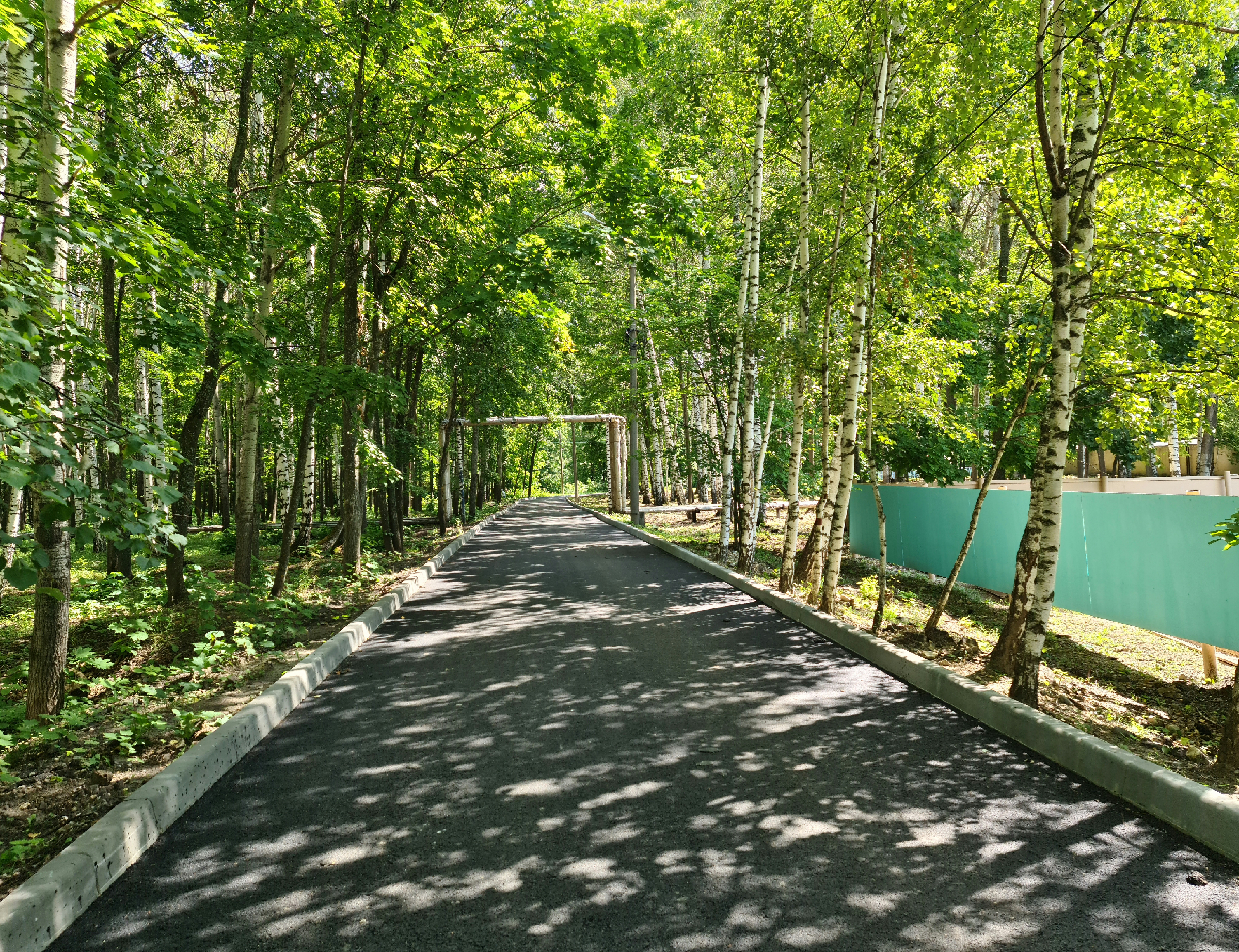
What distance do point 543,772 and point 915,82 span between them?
8.67m

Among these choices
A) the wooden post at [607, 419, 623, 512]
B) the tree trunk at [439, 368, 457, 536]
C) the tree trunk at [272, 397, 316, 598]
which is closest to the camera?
the tree trunk at [272, 397, 316, 598]

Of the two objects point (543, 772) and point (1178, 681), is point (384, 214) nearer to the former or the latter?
point (543, 772)

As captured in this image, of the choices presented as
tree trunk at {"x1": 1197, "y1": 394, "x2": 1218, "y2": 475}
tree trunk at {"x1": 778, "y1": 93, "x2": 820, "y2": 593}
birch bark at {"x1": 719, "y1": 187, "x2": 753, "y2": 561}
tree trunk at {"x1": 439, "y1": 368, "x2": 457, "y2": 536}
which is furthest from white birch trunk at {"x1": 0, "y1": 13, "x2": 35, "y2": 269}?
tree trunk at {"x1": 1197, "y1": 394, "x2": 1218, "y2": 475}

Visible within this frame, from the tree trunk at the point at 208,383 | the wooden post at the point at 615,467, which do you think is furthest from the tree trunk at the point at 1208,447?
the tree trunk at the point at 208,383

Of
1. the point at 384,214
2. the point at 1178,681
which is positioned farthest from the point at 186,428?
the point at 1178,681

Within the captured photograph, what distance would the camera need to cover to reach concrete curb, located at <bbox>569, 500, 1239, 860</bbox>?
3354mm

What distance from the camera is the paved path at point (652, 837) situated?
2.74 m

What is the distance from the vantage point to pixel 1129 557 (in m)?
8.76

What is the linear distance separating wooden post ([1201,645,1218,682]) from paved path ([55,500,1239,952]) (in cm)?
382

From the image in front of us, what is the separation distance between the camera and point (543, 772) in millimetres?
4188

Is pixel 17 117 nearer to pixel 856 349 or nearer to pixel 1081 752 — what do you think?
pixel 1081 752

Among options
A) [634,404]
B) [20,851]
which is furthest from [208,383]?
[634,404]

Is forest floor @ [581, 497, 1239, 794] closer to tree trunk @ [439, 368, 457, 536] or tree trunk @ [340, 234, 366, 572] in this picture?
tree trunk @ [340, 234, 366, 572]

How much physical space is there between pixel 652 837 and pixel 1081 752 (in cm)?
259
